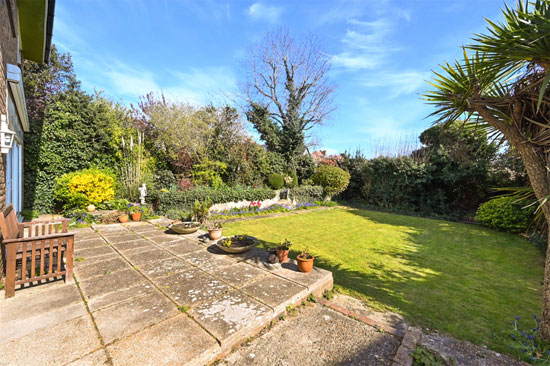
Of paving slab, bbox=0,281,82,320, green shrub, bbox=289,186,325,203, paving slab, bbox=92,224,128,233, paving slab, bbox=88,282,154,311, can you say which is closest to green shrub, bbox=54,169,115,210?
paving slab, bbox=92,224,128,233

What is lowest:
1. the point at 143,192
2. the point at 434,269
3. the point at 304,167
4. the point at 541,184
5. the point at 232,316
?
the point at 434,269

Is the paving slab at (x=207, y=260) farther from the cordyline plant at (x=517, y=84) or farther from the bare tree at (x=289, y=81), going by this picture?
the bare tree at (x=289, y=81)

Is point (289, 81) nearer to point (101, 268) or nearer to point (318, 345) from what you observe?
point (101, 268)

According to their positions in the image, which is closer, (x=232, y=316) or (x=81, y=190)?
(x=232, y=316)

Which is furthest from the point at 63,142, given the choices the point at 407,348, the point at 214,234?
the point at 407,348

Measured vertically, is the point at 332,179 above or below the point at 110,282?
above

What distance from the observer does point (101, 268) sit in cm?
342

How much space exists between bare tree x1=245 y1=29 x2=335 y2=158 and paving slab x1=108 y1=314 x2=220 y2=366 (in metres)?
15.3

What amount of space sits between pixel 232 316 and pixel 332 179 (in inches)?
478

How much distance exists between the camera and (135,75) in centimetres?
1018

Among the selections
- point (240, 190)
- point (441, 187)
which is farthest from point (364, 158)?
point (240, 190)

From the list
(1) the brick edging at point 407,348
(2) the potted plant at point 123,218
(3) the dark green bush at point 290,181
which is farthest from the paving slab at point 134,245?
(3) the dark green bush at point 290,181

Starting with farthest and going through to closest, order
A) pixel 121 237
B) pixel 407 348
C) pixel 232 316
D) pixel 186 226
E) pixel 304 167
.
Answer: pixel 304 167
pixel 186 226
pixel 121 237
pixel 232 316
pixel 407 348

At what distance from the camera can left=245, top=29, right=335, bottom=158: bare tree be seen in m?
17.1
